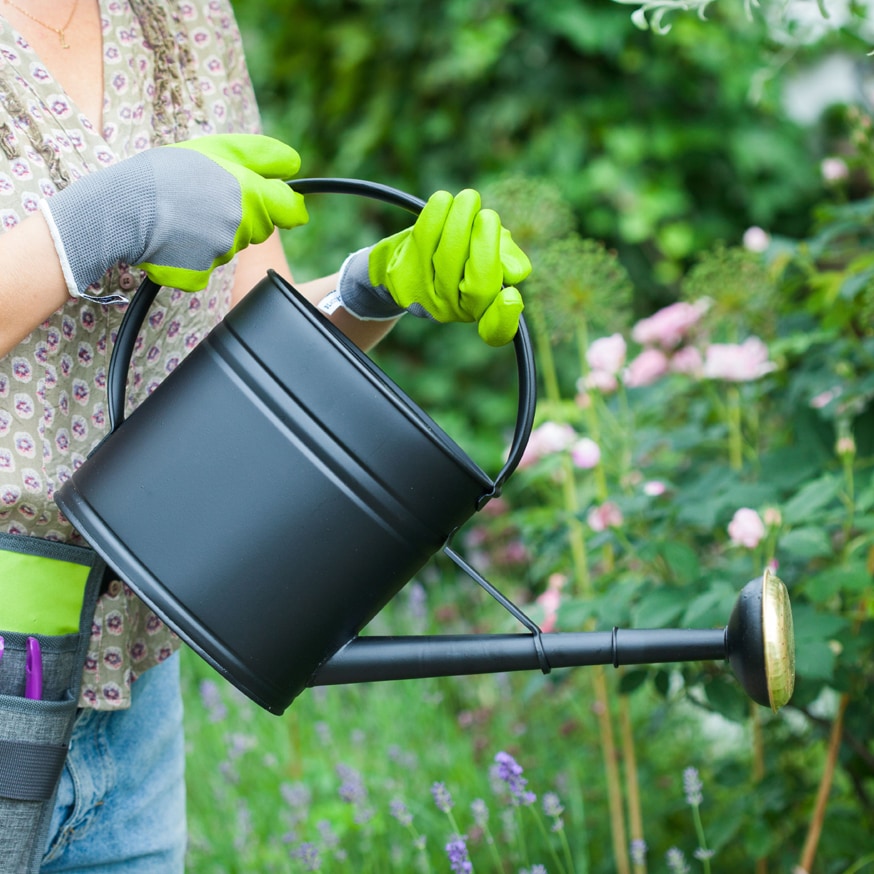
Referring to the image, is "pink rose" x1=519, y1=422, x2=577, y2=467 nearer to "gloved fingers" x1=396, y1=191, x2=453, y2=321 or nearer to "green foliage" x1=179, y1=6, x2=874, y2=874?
"green foliage" x1=179, y1=6, x2=874, y2=874

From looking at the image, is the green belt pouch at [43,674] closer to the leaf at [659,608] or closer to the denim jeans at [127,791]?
the denim jeans at [127,791]

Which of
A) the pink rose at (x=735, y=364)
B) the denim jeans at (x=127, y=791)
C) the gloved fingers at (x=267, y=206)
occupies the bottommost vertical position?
the pink rose at (x=735, y=364)

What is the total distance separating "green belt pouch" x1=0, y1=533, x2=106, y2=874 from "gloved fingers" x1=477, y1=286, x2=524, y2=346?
369 mm

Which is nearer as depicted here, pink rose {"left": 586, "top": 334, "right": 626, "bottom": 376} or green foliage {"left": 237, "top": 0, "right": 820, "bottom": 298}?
pink rose {"left": 586, "top": 334, "right": 626, "bottom": 376}

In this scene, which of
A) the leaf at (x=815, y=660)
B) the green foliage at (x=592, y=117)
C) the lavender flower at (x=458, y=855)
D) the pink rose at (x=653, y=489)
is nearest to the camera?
the lavender flower at (x=458, y=855)

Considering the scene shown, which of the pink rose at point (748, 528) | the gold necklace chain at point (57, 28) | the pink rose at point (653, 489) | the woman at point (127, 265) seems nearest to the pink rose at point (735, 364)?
the pink rose at point (653, 489)

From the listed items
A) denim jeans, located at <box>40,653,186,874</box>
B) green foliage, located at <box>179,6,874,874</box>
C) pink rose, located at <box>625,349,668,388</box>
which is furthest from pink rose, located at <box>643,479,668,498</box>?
denim jeans, located at <box>40,653,186,874</box>

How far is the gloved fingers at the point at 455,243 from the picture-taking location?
0.80 meters

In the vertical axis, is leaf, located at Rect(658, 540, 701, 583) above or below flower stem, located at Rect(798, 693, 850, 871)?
above

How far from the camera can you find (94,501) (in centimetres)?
78

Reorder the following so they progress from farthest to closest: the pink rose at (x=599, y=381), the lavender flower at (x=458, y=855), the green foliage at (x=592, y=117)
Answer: the green foliage at (x=592, y=117)
the pink rose at (x=599, y=381)
the lavender flower at (x=458, y=855)

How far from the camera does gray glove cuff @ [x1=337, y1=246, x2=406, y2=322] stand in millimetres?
977

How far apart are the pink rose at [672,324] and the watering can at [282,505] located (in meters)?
0.94

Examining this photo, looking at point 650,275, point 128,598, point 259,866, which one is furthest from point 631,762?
point 650,275
